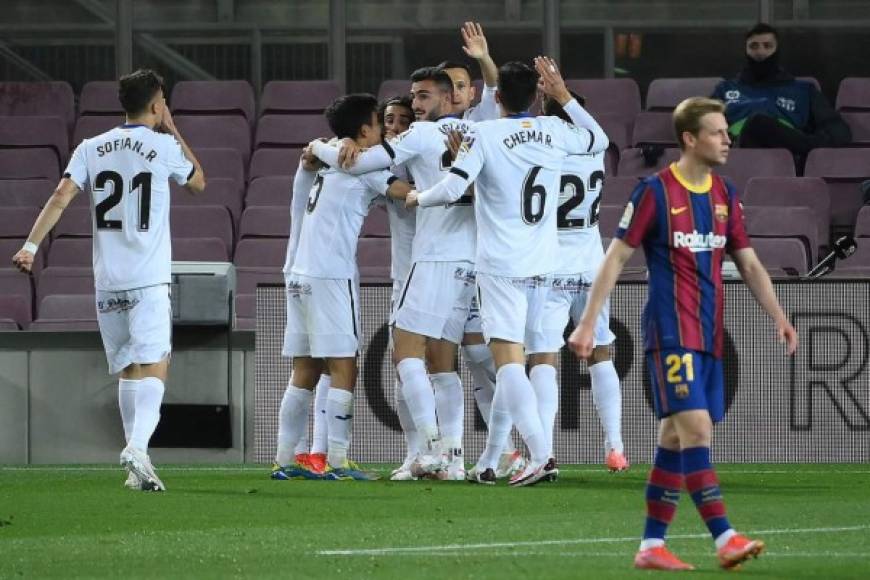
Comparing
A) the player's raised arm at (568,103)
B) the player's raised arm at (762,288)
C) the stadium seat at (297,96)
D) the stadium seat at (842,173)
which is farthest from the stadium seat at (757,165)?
the player's raised arm at (762,288)

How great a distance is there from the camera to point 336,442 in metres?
10.8

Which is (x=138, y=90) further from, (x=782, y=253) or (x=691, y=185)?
(x=782, y=253)

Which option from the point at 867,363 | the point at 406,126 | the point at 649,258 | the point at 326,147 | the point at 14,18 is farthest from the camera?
the point at 14,18

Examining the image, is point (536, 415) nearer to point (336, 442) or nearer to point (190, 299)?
point (336, 442)

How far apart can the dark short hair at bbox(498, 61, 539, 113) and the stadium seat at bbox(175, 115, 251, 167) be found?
266 inches

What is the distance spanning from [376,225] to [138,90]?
18.0ft

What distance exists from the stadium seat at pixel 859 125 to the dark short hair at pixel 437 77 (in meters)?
6.22

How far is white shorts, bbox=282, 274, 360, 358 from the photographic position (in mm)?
10703

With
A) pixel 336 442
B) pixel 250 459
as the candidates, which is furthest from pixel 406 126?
pixel 250 459

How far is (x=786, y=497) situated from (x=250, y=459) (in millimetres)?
4978

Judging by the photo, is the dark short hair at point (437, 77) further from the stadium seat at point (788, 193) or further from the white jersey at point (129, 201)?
the stadium seat at point (788, 193)

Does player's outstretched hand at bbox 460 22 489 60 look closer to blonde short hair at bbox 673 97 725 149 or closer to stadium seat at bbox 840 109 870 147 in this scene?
blonde short hair at bbox 673 97 725 149

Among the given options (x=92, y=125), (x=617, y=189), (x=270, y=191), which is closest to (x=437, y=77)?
(x=617, y=189)

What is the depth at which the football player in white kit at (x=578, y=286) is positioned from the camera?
10.7 meters
